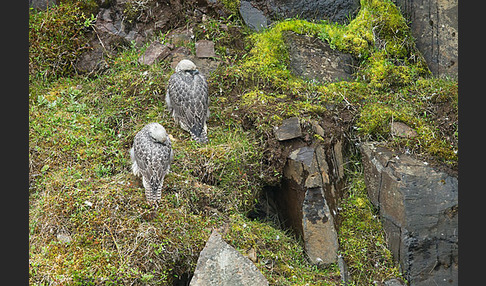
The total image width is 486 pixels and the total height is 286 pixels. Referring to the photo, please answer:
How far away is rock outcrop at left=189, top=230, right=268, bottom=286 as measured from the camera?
24.1 ft

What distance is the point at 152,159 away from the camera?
774 centimetres

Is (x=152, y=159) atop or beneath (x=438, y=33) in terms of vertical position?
beneath

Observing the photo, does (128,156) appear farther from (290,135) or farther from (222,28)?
(222,28)

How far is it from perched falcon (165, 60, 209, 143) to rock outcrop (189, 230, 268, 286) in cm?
188

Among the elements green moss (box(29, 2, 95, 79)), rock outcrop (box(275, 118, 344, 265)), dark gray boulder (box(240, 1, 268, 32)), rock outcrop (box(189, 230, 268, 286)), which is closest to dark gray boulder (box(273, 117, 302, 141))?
rock outcrop (box(275, 118, 344, 265))

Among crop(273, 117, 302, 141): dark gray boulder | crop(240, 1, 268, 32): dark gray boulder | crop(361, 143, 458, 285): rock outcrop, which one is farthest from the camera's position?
crop(240, 1, 268, 32): dark gray boulder

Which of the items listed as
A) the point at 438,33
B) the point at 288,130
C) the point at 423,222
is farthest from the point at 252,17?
the point at 423,222

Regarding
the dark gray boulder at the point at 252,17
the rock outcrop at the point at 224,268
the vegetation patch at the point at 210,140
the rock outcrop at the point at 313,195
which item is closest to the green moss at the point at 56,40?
the vegetation patch at the point at 210,140

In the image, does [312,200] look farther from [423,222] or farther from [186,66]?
[186,66]

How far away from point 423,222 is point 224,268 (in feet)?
8.93

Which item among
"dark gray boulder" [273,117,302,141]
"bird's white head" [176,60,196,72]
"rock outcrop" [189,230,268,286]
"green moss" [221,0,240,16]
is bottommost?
"rock outcrop" [189,230,268,286]

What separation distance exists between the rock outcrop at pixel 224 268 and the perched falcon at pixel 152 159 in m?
0.98

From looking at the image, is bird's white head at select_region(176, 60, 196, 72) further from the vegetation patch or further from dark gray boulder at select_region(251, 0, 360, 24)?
dark gray boulder at select_region(251, 0, 360, 24)

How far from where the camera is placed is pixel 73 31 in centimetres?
1016
